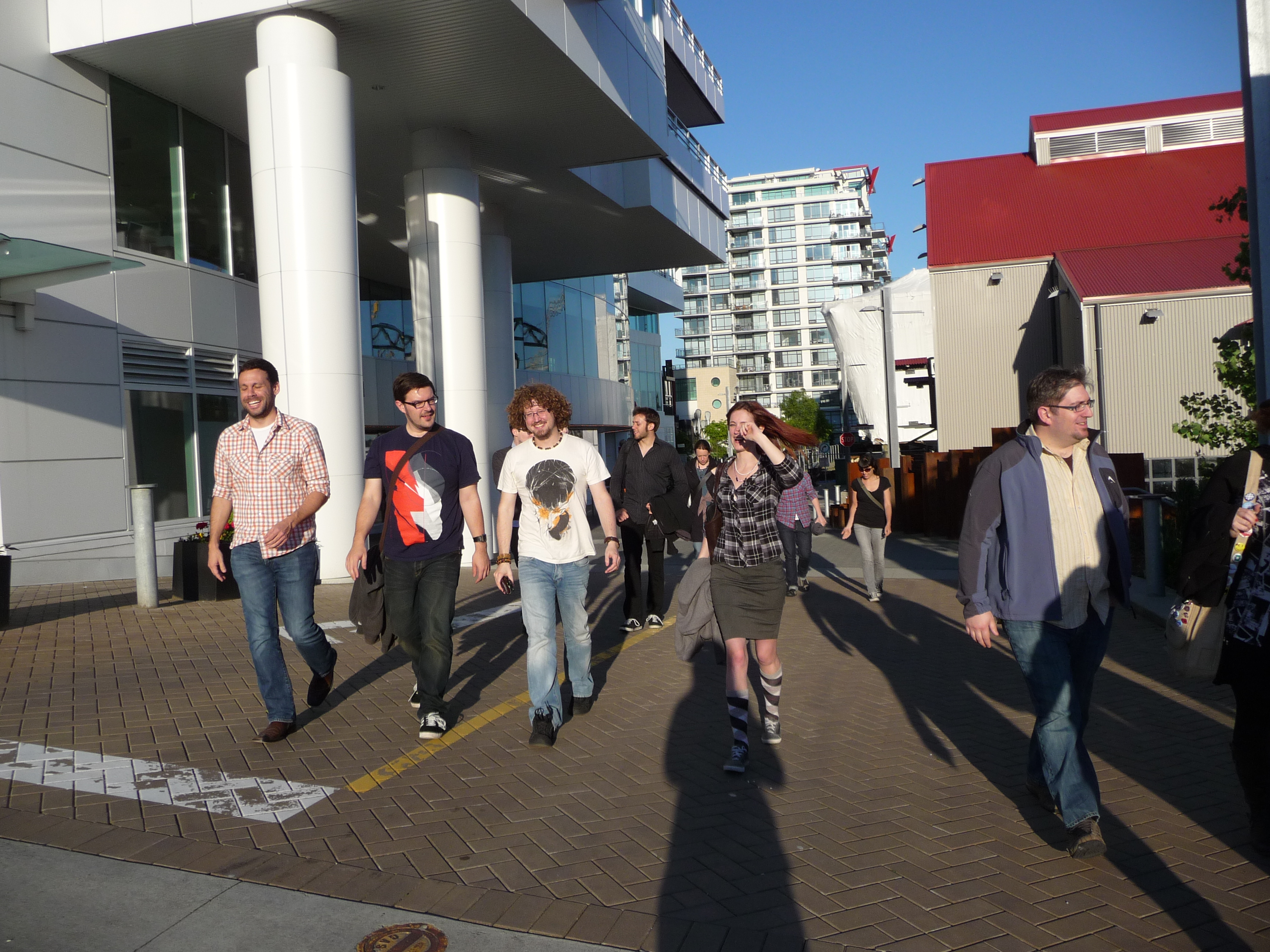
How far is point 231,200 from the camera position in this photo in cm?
1627

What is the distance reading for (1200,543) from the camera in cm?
384

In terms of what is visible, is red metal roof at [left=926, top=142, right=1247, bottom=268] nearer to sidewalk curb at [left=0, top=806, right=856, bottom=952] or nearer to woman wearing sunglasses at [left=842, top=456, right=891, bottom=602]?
woman wearing sunglasses at [left=842, top=456, right=891, bottom=602]

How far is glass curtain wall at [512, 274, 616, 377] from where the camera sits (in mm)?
32656

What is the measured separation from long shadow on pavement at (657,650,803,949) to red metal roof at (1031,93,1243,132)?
3537cm

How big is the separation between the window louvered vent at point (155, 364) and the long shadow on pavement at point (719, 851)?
11073 millimetres

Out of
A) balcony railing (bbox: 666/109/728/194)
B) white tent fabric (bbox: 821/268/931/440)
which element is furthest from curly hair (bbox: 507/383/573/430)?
white tent fabric (bbox: 821/268/931/440)

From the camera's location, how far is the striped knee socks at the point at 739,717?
199 inches

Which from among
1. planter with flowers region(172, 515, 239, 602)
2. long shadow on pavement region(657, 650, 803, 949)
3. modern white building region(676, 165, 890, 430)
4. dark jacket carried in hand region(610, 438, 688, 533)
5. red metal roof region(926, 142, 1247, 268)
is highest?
modern white building region(676, 165, 890, 430)

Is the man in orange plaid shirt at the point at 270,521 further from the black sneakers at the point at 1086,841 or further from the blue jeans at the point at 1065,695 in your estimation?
the black sneakers at the point at 1086,841

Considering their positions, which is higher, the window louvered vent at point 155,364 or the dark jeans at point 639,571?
the window louvered vent at point 155,364

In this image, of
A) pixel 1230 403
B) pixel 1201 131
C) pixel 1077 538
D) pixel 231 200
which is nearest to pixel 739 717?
pixel 1077 538

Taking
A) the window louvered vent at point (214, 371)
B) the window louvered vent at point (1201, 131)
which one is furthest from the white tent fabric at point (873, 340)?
the window louvered vent at point (214, 371)

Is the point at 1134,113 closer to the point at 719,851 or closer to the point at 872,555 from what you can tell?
the point at 872,555

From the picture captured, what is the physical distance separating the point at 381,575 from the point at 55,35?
1112 centimetres
